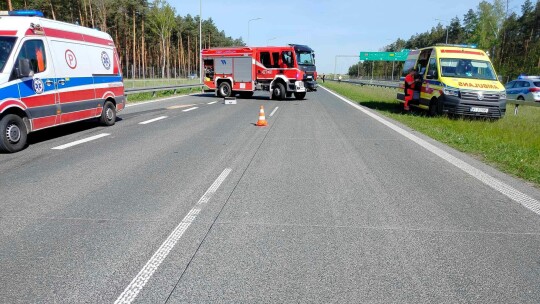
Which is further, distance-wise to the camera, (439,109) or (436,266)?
(439,109)

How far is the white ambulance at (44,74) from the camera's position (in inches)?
301

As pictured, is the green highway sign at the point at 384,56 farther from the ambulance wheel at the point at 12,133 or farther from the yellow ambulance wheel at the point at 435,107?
the ambulance wheel at the point at 12,133

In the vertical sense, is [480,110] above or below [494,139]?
above

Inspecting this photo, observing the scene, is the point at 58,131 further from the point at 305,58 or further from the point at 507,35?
the point at 507,35

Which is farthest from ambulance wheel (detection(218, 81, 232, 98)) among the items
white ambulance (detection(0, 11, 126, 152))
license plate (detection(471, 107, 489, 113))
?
license plate (detection(471, 107, 489, 113))

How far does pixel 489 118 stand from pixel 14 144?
14.4 metres

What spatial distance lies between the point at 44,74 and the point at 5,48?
0.86 m

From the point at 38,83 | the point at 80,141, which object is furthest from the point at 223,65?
the point at 38,83

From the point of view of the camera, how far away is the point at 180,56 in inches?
3423

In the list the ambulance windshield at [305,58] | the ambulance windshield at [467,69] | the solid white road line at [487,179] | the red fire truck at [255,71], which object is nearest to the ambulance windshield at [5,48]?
the solid white road line at [487,179]

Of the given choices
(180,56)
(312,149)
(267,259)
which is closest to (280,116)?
(312,149)

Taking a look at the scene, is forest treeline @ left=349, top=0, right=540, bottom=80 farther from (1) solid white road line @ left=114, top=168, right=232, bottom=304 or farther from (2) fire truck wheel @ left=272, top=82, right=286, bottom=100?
(1) solid white road line @ left=114, top=168, right=232, bottom=304

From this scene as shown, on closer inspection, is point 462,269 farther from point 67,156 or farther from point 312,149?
point 67,156

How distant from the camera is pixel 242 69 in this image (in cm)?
2533
